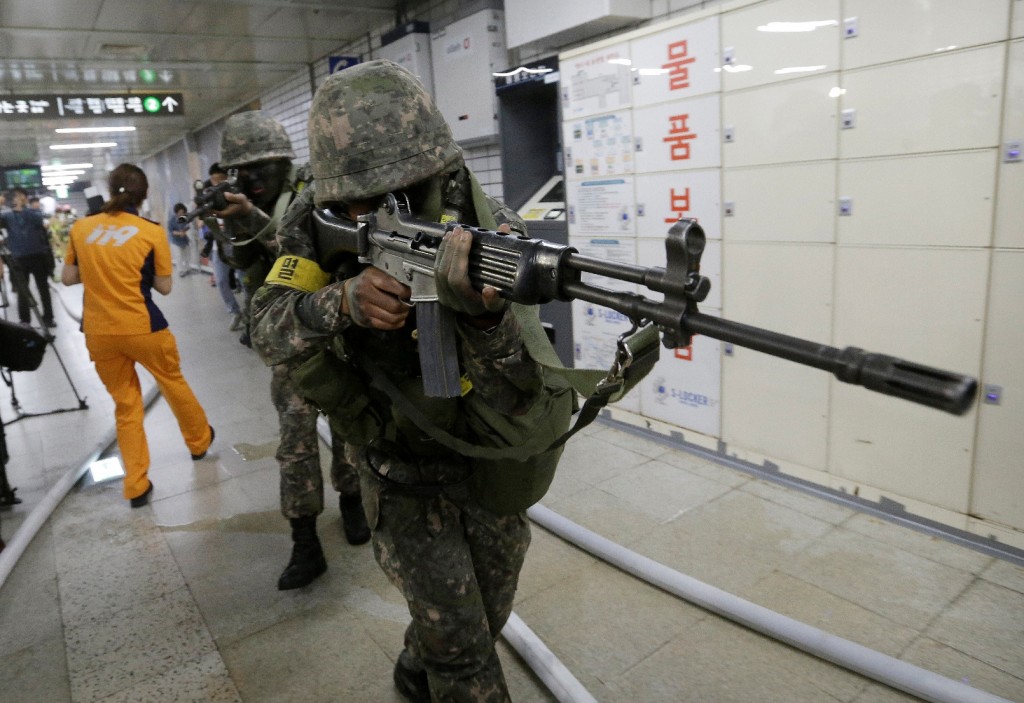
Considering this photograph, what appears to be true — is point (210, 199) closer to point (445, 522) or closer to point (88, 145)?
point (445, 522)

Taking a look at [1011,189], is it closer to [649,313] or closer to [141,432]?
[649,313]

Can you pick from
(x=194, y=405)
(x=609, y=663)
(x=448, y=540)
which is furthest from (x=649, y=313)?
(x=194, y=405)

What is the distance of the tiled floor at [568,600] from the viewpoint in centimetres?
218

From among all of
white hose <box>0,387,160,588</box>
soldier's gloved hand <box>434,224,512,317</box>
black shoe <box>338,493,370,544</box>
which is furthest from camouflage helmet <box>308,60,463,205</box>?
white hose <box>0,387,160,588</box>

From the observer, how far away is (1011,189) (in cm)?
242

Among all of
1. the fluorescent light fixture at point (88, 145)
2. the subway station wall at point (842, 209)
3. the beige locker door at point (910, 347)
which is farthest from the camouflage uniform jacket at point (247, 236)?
the fluorescent light fixture at point (88, 145)

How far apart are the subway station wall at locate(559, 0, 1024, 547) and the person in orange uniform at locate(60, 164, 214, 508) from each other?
2643mm

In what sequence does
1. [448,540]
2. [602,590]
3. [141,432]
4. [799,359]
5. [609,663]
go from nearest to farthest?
[799,359]
[448,540]
[609,663]
[602,590]
[141,432]

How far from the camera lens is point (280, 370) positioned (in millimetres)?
2771

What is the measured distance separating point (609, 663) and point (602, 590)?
1.32ft

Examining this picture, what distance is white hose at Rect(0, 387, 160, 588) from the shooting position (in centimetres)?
301

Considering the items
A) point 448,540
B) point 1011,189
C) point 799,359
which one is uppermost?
point 1011,189

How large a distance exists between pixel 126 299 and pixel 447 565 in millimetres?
2769

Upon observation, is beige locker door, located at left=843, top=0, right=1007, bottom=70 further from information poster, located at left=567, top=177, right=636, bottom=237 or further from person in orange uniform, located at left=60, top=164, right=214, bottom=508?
person in orange uniform, located at left=60, top=164, right=214, bottom=508
